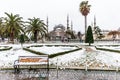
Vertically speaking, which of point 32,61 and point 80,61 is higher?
point 32,61

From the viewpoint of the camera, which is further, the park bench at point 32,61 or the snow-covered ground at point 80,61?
the snow-covered ground at point 80,61

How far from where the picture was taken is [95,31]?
9681 cm

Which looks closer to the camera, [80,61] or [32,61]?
[32,61]

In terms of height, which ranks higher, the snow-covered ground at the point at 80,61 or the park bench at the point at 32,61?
the park bench at the point at 32,61

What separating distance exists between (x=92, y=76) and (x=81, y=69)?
245 centimetres

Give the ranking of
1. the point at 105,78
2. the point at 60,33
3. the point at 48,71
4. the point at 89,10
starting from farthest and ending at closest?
1. the point at 60,33
2. the point at 89,10
3. the point at 48,71
4. the point at 105,78

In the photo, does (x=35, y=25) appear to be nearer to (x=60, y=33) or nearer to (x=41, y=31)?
(x=41, y=31)

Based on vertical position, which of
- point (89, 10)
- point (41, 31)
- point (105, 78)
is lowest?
point (105, 78)

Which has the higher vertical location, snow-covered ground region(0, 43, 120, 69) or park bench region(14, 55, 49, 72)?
park bench region(14, 55, 49, 72)

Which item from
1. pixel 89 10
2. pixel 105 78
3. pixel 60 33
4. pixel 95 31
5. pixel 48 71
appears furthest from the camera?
pixel 60 33

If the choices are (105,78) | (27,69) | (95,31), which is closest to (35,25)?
(95,31)

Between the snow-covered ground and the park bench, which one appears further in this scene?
the snow-covered ground

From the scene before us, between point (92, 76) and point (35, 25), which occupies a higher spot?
point (35, 25)

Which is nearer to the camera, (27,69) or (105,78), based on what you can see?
(105,78)
